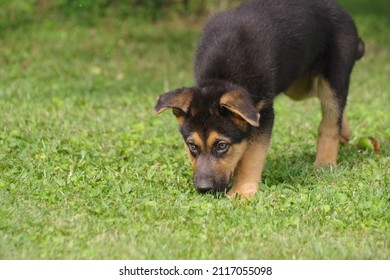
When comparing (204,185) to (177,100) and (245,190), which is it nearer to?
(245,190)

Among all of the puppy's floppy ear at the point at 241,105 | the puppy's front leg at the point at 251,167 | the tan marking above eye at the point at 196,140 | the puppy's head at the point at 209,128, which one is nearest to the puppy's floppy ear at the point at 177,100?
the puppy's head at the point at 209,128

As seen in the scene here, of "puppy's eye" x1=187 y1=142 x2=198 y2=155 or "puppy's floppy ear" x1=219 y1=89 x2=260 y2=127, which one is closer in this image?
"puppy's floppy ear" x1=219 y1=89 x2=260 y2=127

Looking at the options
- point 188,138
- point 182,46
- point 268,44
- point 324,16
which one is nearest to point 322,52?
point 324,16

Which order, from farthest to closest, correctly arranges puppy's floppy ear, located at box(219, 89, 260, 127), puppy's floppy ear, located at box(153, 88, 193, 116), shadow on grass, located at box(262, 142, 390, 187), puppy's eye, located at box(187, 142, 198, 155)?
shadow on grass, located at box(262, 142, 390, 187) < puppy's eye, located at box(187, 142, 198, 155) < puppy's floppy ear, located at box(153, 88, 193, 116) < puppy's floppy ear, located at box(219, 89, 260, 127)

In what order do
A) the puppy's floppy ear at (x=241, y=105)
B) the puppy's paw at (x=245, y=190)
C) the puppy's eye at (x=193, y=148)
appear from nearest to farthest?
the puppy's floppy ear at (x=241, y=105), the puppy's eye at (x=193, y=148), the puppy's paw at (x=245, y=190)

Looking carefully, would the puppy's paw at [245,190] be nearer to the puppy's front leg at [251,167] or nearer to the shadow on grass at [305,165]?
the puppy's front leg at [251,167]

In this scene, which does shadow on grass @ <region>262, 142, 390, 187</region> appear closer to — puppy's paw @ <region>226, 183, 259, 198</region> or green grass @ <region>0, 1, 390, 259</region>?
green grass @ <region>0, 1, 390, 259</region>

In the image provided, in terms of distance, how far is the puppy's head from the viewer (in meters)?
6.36

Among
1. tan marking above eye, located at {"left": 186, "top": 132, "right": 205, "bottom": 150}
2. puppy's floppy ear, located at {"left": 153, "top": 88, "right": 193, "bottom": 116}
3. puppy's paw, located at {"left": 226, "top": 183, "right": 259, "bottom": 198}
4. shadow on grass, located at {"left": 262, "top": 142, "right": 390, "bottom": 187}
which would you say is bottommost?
shadow on grass, located at {"left": 262, "top": 142, "right": 390, "bottom": 187}

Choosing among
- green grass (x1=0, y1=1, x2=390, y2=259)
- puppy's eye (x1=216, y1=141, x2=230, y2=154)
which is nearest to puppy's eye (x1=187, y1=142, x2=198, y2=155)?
puppy's eye (x1=216, y1=141, x2=230, y2=154)

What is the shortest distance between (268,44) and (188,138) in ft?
4.06

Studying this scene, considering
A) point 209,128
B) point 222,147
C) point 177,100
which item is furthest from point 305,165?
point 177,100

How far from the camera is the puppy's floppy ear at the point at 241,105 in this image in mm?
6059
